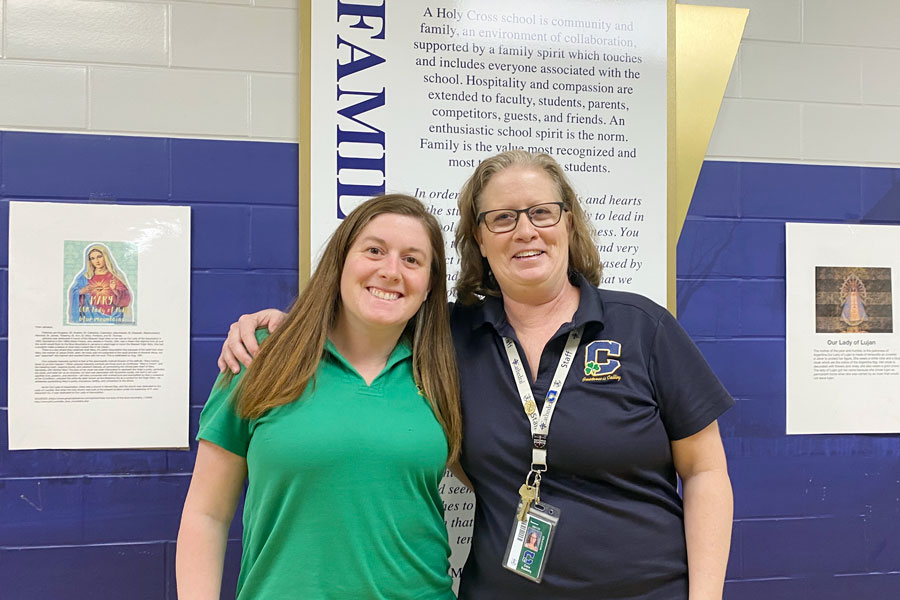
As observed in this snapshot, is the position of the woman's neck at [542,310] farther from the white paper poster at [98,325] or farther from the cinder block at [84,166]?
the cinder block at [84,166]

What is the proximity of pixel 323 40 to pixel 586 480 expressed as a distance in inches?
54.6

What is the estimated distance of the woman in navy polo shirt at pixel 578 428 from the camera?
1.29 metres

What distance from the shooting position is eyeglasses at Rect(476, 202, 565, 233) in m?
1.41

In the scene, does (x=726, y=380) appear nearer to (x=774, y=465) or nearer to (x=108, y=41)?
(x=774, y=465)

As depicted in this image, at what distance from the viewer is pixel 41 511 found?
1.76 metres

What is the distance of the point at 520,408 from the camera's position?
1335mm

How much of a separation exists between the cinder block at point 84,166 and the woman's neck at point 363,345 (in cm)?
78

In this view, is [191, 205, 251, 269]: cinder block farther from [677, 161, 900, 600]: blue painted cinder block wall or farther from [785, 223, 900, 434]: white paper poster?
[785, 223, 900, 434]: white paper poster

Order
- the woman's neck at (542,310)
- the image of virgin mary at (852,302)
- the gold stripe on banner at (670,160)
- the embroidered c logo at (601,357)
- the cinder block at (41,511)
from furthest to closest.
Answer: the image of virgin mary at (852,302)
the gold stripe on banner at (670,160)
the cinder block at (41,511)
the woman's neck at (542,310)
the embroidered c logo at (601,357)

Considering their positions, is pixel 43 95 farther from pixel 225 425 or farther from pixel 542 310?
pixel 542 310

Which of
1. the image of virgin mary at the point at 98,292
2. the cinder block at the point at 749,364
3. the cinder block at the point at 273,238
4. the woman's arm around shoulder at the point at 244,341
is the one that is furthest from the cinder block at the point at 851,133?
the image of virgin mary at the point at 98,292

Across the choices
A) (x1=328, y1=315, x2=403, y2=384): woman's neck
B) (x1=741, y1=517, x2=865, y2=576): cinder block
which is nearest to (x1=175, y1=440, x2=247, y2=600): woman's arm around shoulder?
(x1=328, y1=315, x2=403, y2=384): woman's neck

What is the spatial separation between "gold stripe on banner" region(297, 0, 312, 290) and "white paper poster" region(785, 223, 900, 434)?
153 cm

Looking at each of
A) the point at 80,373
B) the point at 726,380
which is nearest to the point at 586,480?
the point at 726,380
